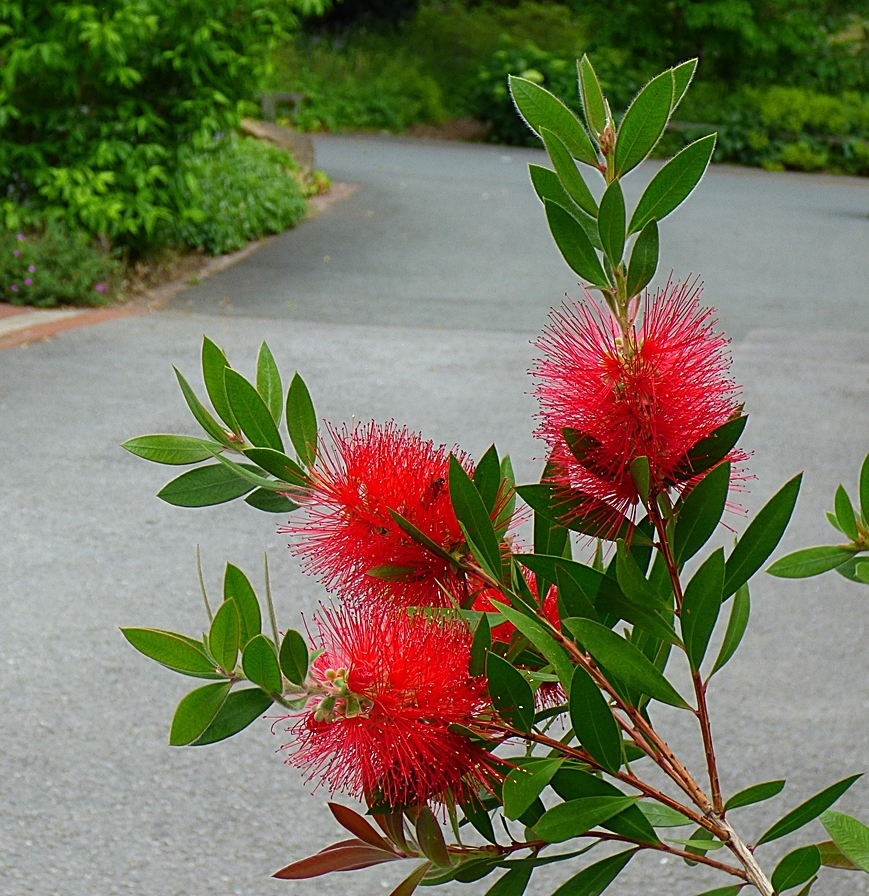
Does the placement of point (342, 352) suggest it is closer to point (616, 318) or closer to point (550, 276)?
point (550, 276)

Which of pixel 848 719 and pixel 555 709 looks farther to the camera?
pixel 848 719

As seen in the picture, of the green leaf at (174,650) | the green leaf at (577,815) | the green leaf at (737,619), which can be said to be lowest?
the green leaf at (577,815)

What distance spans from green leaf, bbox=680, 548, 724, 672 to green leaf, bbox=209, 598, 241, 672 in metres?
0.25

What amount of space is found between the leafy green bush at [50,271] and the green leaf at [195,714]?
761cm

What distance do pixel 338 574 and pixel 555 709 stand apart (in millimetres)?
171

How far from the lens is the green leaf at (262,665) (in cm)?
60

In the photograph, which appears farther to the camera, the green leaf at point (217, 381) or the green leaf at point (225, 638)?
the green leaf at point (217, 381)

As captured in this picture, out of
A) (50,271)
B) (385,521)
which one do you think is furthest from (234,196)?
(385,521)

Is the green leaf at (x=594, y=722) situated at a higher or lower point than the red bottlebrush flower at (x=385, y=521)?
lower

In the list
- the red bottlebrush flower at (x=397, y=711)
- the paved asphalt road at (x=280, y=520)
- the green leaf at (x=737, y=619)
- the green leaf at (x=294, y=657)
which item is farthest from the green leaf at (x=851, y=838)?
the paved asphalt road at (x=280, y=520)

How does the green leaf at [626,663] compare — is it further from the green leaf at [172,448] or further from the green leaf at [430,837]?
the green leaf at [172,448]

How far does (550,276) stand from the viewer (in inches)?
392

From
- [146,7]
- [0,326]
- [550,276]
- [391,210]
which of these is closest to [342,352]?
[0,326]

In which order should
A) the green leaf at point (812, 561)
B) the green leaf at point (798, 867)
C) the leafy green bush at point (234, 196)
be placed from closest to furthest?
1. the green leaf at point (798, 867)
2. the green leaf at point (812, 561)
3. the leafy green bush at point (234, 196)
